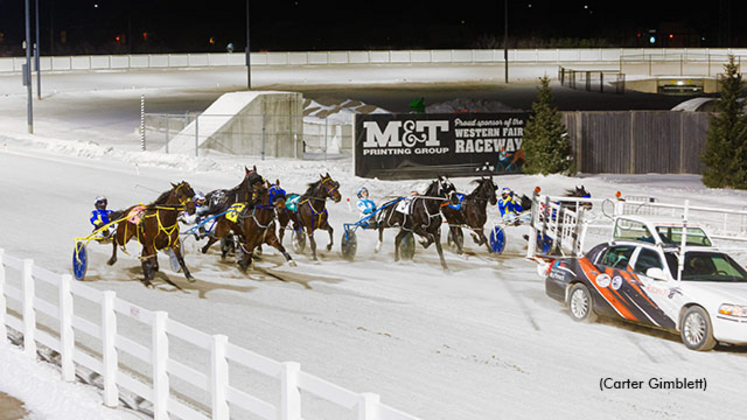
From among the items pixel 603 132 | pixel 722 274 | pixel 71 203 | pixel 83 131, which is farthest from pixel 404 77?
pixel 722 274

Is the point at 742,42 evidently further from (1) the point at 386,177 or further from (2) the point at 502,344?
(2) the point at 502,344

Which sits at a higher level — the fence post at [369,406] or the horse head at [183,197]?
the horse head at [183,197]

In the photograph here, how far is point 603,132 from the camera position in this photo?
1296 inches

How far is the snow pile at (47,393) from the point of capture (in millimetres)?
8383

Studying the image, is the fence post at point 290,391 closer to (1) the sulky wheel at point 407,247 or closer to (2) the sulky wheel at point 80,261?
(2) the sulky wheel at point 80,261

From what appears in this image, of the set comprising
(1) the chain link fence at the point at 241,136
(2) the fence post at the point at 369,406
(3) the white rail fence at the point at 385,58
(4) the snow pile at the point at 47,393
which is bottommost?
(4) the snow pile at the point at 47,393

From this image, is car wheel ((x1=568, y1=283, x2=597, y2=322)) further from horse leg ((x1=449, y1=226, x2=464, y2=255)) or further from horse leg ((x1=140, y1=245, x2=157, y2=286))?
horse leg ((x1=140, y1=245, x2=157, y2=286))

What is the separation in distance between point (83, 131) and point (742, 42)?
79154 millimetres

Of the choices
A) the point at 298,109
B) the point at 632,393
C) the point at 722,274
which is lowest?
the point at 632,393

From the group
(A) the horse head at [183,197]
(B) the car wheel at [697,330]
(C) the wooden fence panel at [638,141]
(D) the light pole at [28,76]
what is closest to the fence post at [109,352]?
(A) the horse head at [183,197]

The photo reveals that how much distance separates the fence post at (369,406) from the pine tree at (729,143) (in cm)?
2642

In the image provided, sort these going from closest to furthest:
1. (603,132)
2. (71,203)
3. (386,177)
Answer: (71,203) → (386,177) → (603,132)

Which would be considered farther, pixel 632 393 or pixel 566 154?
pixel 566 154

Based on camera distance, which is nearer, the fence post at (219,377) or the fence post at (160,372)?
the fence post at (219,377)
